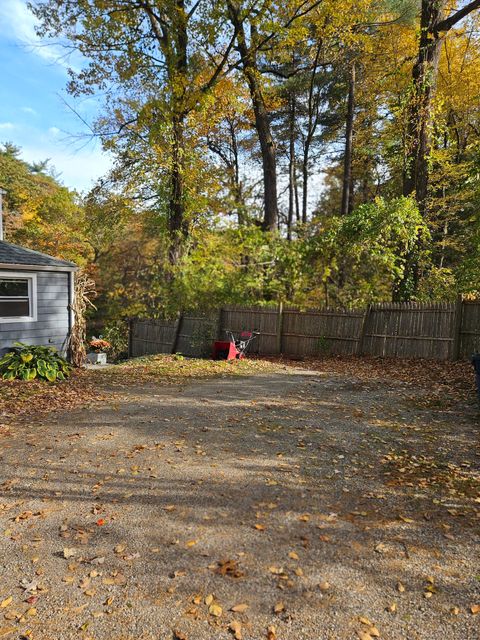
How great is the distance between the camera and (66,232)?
25.8m

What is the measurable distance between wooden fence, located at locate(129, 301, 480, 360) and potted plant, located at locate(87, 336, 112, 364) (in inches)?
67.9

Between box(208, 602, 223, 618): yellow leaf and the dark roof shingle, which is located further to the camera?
the dark roof shingle

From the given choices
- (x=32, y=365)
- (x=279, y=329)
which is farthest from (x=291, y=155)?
(x=32, y=365)

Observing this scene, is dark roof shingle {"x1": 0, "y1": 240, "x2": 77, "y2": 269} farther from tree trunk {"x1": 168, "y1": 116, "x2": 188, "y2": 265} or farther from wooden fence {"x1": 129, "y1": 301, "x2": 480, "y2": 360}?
wooden fence {"x1": 129, "y1": 301, "x2": 480, "y2": 360}

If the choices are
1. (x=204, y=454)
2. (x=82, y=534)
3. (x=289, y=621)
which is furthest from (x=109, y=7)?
(x=289, y=621)

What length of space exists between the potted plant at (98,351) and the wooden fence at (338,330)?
5.66ft

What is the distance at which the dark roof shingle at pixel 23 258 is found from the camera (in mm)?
10008

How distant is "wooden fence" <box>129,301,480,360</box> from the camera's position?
35.1 feet

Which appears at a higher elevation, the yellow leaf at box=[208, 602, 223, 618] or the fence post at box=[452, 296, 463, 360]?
the fence post at box=[452, 296, 463, 360]

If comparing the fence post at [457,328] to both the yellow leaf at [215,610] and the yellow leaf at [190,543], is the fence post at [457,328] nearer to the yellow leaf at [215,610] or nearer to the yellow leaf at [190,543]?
the yellow leaf at [190,543]

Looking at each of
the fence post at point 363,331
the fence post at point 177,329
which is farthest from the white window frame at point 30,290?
the fence post at point 363,331

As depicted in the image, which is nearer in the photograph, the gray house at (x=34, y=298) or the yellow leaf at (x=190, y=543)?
the yellow leaf at (x=190, y=543)

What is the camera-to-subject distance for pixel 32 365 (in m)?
8.99

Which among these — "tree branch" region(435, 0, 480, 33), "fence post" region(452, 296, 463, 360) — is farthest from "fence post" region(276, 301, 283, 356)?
"tree branch" region(435, 0, 480, 33)
